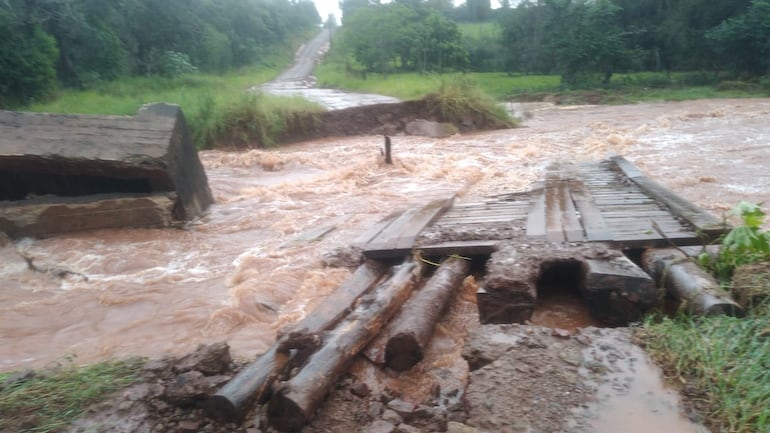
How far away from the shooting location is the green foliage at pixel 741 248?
3.84 metres

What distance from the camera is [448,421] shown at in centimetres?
283

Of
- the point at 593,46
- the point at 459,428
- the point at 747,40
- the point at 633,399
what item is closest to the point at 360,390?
the point at 459,428

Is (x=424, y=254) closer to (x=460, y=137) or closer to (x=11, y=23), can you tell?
(x=460, y=137)

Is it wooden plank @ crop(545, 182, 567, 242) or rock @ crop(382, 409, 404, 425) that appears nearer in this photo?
rock @ crop(382, 409, 404, 425)

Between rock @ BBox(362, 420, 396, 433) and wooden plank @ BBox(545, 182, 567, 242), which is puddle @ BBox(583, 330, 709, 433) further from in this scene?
wooden plank @ BBox(545, 182, 567, 242)

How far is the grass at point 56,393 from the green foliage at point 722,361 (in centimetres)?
289

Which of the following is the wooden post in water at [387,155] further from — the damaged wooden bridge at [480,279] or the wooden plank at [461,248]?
the wooden plank at [461,248]

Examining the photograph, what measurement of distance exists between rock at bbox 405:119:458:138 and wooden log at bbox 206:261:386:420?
44.9 feet

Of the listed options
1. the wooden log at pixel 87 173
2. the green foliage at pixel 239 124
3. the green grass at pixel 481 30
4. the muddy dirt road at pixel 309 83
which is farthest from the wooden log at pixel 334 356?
the green grass at pixel 481 30

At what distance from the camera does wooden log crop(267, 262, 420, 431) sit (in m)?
2.91

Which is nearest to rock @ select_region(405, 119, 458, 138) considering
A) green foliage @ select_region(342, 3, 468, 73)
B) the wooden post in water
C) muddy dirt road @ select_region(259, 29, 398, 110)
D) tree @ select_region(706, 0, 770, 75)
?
muddy dirt road @ select_region(259, 29, 398, 110)

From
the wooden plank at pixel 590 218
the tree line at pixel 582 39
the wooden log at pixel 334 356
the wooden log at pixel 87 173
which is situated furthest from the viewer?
the tree line at pixel 582 39

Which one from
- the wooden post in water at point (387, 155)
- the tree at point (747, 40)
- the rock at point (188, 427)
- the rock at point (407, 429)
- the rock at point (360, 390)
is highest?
the tree at point (747, 40)

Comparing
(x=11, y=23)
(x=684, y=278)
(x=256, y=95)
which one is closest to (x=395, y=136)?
(x=256, y=95)
